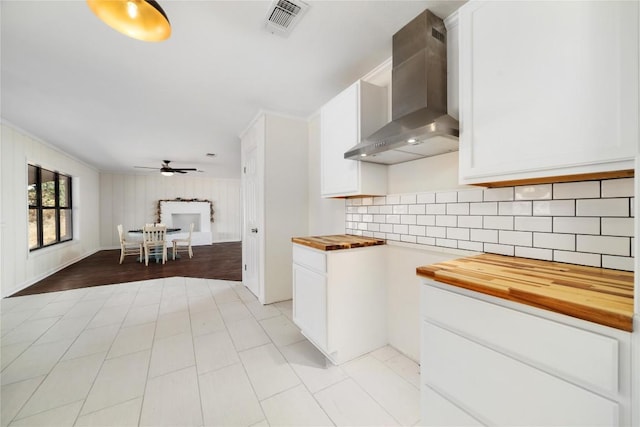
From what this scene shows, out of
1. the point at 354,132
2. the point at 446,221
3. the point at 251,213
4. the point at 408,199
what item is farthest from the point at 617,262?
the point at 251,213

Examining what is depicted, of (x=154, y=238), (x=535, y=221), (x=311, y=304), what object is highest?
(x=535, y=221)

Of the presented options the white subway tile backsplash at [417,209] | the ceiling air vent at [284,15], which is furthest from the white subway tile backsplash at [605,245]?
the ceiling air vent at [284,15]

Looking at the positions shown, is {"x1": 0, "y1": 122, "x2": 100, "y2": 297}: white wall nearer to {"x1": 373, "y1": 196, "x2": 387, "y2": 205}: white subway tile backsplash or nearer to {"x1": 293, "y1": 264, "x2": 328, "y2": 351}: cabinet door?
{"x1": 293, "y1": 264, "x2": 328, "y2": 351}: cabinet door

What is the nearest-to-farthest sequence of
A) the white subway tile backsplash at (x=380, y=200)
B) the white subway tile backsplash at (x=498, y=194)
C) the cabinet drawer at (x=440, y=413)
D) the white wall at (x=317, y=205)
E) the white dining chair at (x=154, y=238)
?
the cabinet drawer at (x=440, y=413) < the white subway tile backsplash at (x=498, y=194) < the white subway tile backsplash at (x=380, y=200) < the white wall at (x=317, y=205) < the white dining chair at (x=154, y=238)

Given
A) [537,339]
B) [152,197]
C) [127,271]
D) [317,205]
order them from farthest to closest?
[152,197], [127,271], [317,205], [537,339]

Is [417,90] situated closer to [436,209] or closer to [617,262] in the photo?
[436,209]

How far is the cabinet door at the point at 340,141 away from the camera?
1.91m

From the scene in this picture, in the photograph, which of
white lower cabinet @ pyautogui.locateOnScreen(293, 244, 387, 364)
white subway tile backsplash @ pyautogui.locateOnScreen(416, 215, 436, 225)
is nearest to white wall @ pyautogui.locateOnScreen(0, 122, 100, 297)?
white lower cabinet @ pyautogui.locateOnScreen(293, 244, 387, 364)

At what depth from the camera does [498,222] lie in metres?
1.38

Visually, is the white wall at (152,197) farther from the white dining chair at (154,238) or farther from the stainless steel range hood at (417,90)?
the stainless steel range hood at (417,90)

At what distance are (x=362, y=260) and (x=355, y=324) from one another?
0.51m

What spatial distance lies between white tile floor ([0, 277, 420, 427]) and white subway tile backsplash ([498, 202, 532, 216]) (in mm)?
1279

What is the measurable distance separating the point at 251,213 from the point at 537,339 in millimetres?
3345

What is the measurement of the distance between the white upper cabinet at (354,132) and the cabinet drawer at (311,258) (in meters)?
0.58
